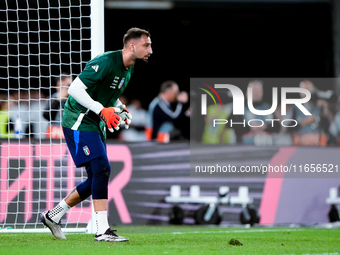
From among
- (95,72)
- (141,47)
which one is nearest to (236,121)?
(141,47)

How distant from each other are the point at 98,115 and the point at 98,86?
292 millimetres

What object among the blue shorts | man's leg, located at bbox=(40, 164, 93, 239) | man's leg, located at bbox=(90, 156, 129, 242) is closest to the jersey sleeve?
the blue shorts

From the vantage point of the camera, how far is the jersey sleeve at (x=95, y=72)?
507 cm

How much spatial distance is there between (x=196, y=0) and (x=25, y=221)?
8.83m

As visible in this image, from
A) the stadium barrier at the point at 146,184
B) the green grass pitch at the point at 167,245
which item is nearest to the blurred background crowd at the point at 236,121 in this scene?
the stadium barrier at the point at 146,184

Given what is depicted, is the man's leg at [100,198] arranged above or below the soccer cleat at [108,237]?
above

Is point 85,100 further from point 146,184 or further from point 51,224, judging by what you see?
point 146,184

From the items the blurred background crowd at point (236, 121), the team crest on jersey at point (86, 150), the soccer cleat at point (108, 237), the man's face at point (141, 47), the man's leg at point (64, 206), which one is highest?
the man's face at point (141, 47)

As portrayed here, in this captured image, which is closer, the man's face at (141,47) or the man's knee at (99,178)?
the man's knee at (99,178)

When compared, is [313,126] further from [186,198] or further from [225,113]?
[186,198]

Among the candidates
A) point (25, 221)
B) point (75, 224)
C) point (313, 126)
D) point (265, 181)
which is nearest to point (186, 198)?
point (265, 181)

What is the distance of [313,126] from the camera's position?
33.9 feet

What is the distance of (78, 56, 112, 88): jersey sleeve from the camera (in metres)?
5.07

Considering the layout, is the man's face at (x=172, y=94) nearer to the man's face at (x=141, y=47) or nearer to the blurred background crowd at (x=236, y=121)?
the blurred background crowd at (x=236, y=121)
